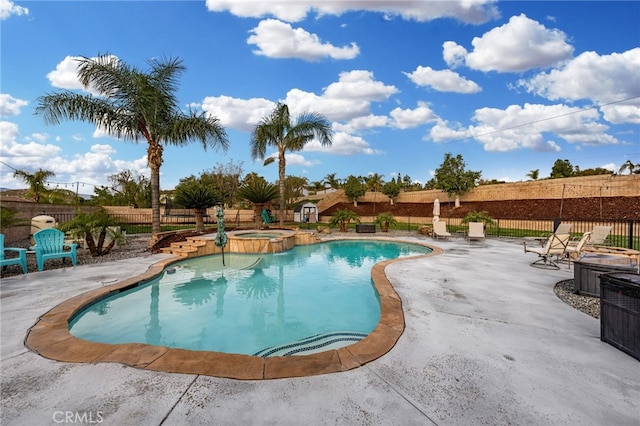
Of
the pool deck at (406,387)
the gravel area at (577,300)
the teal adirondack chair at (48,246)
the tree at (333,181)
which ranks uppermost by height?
the tree at (333,181)

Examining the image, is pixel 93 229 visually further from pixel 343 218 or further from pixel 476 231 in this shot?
pixel 476 231

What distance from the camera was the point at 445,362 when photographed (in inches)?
99.0

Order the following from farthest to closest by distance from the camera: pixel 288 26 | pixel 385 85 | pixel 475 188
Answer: pixel 475 188
pixel 385 85
pixel 288 26

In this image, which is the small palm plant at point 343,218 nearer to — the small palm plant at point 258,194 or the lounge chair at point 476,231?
the small palm plant at point 258,194

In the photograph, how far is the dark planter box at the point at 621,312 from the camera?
2541 mm

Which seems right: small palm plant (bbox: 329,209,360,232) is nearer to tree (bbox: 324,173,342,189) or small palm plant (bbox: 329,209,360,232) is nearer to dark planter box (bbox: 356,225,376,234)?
dark planter box (bbox: 356,225,376,234)

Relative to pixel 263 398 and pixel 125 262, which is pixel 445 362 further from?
pixel 125 262

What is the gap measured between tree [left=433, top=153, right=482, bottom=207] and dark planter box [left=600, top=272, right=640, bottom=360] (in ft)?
83.5

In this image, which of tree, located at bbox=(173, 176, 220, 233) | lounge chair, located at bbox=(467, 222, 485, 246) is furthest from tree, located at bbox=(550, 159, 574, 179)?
tree, located at bbox=(173, 176, 220, 233)

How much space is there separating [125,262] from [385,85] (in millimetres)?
21699

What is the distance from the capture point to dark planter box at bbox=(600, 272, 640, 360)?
2541mm

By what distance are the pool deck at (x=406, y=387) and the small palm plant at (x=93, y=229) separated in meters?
4.92

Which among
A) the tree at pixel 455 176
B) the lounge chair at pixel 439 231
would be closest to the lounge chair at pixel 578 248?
the lounge chair at pixel 439 231

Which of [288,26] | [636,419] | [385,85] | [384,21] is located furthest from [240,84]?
[636,419]
